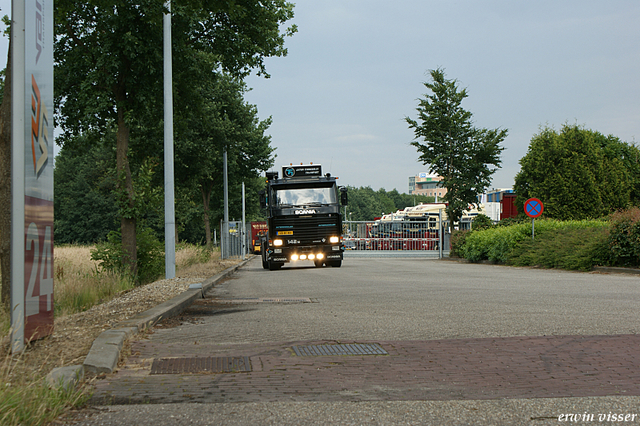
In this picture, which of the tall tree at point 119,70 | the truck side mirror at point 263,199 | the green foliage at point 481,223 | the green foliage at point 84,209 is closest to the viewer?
the tall tree at point 119,70

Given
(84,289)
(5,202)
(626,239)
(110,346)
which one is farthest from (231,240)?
(110,346)

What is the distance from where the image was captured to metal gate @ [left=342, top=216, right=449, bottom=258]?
38.8 m

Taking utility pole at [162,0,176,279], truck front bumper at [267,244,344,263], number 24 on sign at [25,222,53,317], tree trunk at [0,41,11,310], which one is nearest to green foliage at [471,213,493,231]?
truck front bumper at [267,244,344,263]

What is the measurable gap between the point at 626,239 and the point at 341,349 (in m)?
14.7

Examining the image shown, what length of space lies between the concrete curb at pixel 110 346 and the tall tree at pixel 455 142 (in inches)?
1073

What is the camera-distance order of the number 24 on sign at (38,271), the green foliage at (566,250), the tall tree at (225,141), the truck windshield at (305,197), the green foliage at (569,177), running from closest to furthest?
the number 24 on sign at (38,271)
the green foliage at (566,250)
the truck windshield at (305,197)
the green foliage at (569,177)
the tall tree at (225,141)

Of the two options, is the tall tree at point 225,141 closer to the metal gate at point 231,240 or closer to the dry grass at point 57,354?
the metal gate at point 231,240

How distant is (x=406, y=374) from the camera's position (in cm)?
489

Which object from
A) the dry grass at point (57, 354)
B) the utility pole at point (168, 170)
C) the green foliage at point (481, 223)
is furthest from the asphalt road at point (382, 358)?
the green foliage at point (481, 223)

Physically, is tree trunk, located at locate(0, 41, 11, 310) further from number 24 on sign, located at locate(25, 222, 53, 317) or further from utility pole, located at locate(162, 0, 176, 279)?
utility pole, located at locate(162, 0, 176, 279)

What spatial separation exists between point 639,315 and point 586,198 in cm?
3352

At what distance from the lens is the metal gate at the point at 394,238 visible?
38.8 meters

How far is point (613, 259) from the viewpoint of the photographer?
1831 cm

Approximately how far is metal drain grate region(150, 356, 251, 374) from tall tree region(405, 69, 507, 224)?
30.2 meters
